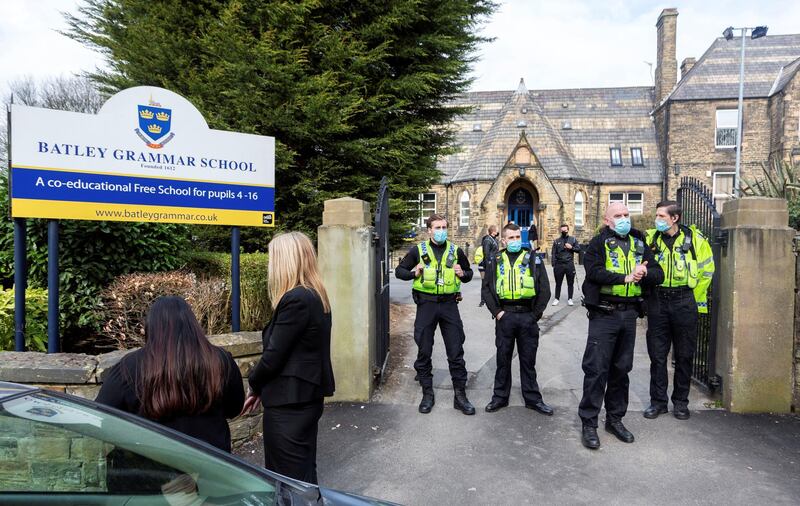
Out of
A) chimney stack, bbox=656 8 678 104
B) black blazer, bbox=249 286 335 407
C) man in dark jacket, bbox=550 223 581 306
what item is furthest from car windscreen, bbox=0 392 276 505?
chimney stack, bbox=656 8 678 104

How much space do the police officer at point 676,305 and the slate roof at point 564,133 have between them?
874 inches

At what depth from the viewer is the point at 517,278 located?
17.3ft

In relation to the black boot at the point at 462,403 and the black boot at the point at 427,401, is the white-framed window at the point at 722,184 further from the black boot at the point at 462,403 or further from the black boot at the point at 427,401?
the black boot at the point at 427,401

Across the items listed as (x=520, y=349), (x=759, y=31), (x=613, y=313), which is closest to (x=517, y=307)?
(x=520, y=349)

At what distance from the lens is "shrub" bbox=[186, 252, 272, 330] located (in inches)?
242

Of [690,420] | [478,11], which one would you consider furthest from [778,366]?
[478,11]

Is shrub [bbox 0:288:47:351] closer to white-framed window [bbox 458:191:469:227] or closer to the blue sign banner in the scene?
the blue sign banner

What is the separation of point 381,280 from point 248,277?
1718mm

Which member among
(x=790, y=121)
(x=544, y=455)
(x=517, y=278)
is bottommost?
(x=544, y=455)

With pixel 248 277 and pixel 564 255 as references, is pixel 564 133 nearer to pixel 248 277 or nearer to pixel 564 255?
pixel 564 255

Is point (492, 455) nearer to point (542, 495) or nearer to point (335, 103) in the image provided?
point (542, 495)

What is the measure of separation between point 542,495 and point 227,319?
12.3 feet

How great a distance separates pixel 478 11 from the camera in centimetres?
1038

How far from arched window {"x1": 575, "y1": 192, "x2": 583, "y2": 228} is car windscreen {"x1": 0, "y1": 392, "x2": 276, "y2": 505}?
30061 mm
